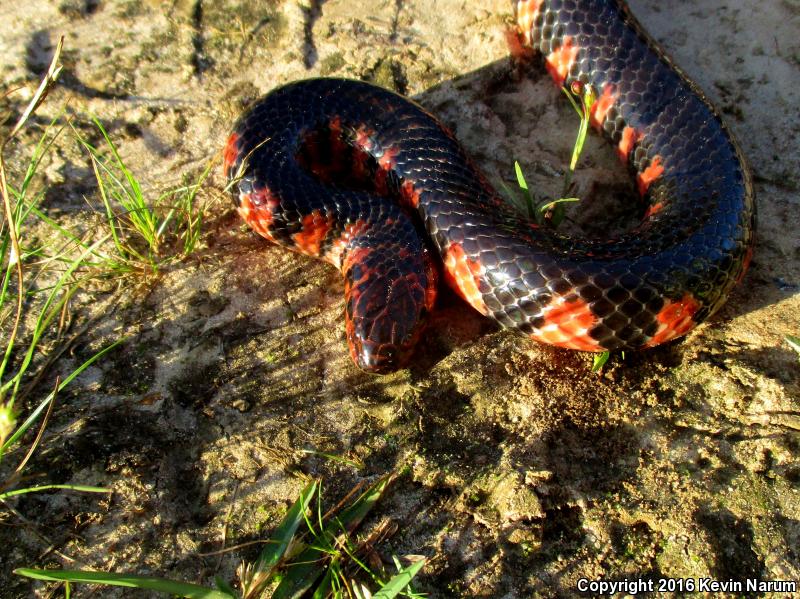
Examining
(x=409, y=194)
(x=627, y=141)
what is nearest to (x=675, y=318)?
(x=627, y=141)

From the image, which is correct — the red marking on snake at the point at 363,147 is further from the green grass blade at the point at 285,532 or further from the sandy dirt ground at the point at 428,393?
the green grass blade at the point at 285,532

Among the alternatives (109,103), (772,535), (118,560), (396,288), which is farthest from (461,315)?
(109,103)

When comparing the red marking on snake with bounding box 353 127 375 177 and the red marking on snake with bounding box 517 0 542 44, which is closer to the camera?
the red marking on snake with bounding box 353 127 375 177

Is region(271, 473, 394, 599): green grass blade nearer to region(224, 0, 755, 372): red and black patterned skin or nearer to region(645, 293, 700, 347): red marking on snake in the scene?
region(224, 0, 755, 372): red and black patterned skin

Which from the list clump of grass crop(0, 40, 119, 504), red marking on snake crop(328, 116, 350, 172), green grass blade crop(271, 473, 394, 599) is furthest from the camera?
red marking on snake crop(328, 116, 350, 172)

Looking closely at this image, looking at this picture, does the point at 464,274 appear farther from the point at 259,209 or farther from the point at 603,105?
the point at 603,105

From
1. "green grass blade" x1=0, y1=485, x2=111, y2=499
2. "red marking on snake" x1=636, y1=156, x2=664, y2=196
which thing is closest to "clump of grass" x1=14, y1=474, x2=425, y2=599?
"green grass blade" x1=0, y1=485, x2=111, y2=499

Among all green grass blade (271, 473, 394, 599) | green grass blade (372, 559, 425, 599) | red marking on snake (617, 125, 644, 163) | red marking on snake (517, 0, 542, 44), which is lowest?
green grass blade (372, 559, 425, 599)

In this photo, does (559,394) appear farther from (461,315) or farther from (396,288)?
(396,288)
